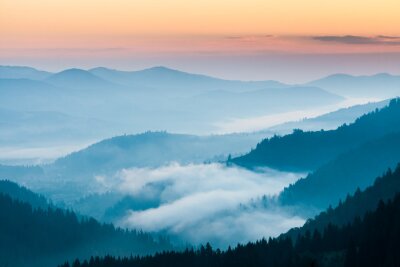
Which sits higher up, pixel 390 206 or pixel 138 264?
pixel 390 206

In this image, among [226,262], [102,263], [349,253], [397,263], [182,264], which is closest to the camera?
[397,263]

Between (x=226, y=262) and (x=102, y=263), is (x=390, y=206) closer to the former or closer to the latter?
(x=226, y=262)

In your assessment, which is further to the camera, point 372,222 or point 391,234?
point 372,222

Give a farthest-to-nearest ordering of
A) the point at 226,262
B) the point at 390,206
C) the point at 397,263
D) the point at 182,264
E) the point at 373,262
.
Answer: the point at 182,264 → the point at 226,262 → the point at 390,206 → the point at 373,262 → the point at 397,263

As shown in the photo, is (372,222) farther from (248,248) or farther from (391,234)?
(248,248)

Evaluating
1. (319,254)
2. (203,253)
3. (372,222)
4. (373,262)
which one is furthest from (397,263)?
(203,253)
